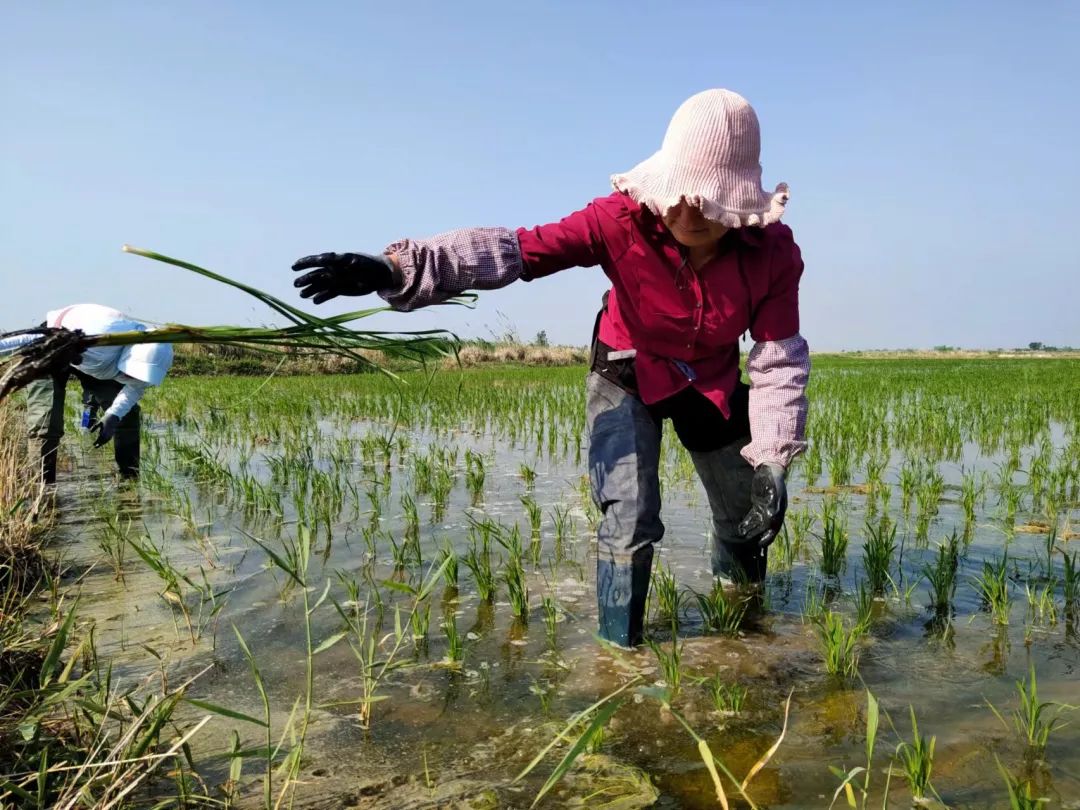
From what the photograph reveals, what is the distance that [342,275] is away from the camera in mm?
1824

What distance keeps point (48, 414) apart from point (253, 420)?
3556 mm

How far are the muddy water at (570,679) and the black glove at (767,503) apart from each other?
1.35ft

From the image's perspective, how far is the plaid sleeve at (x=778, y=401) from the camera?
2324 mm

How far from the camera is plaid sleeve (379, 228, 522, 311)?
1.95 m

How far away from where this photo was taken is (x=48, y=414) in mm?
4797

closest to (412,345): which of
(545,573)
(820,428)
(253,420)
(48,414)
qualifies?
(545,573)

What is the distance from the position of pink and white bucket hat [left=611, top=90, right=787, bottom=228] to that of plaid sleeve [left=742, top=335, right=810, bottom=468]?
0.46 meters

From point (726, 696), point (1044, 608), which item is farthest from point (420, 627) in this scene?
point (1044, 608)

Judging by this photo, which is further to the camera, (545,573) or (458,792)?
(545,573)

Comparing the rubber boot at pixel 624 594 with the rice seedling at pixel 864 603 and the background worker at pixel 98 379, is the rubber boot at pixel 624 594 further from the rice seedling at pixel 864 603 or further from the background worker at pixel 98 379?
the background worker at pixel 98 379

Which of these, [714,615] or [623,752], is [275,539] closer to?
[714,615]

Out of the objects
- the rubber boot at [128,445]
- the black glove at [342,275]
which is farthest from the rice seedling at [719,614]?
the rubber boot at [128,445]

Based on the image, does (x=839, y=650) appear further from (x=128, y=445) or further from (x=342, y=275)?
(x=128, y=445)

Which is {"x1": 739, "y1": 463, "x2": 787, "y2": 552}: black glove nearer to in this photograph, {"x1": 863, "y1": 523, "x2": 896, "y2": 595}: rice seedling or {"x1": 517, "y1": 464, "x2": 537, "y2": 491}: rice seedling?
{"x1": 863, "y1": 523, "x2": 896, "y2": 595}: rice seedling
